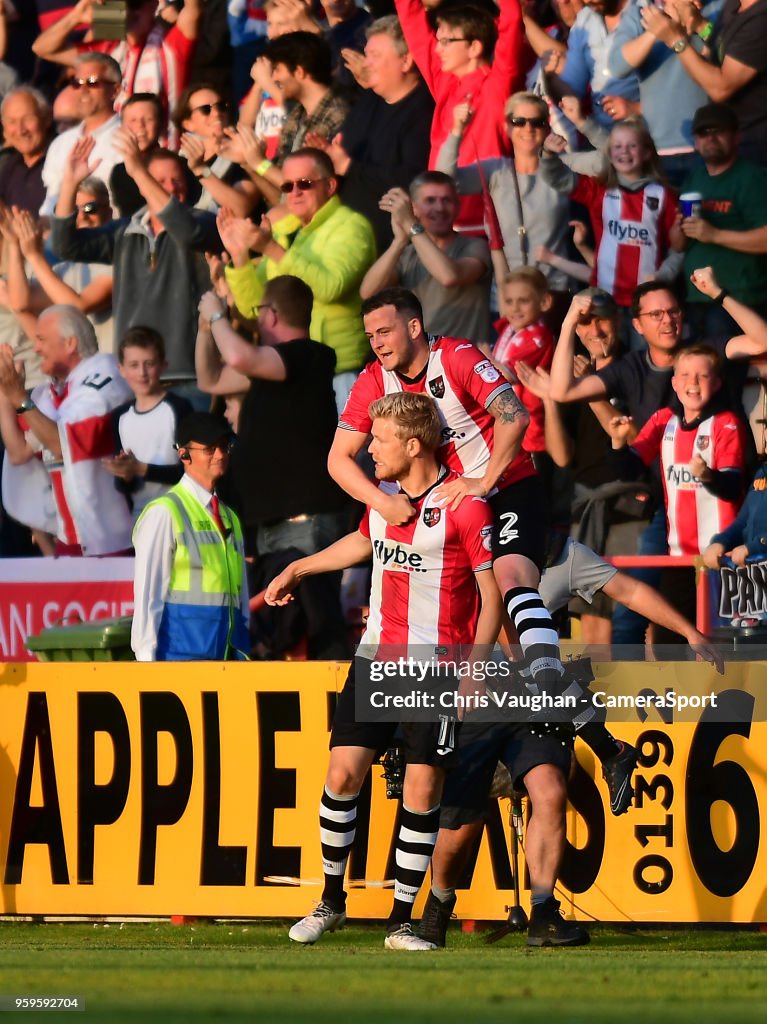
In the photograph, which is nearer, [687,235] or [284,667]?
[284,667]

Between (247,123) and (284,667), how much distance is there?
244 inches

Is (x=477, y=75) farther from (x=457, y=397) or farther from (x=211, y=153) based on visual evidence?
(x=457, y=397)

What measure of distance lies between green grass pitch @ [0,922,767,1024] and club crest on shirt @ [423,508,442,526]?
1.78m

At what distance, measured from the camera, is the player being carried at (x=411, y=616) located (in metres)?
7.72

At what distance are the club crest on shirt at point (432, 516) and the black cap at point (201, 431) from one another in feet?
7.68

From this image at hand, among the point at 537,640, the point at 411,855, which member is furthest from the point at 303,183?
the point at 411,855

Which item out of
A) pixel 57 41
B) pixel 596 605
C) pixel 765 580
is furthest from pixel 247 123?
pixel 765 580

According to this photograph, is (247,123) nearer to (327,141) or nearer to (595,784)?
(327,141)

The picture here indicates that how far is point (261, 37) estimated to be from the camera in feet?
47.0

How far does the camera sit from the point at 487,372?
848 centimetres

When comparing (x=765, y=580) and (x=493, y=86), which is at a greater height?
(x=493, y=86)

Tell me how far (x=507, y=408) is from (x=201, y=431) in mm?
2183

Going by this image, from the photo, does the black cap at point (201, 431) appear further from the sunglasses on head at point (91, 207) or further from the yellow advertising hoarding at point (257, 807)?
the sunglasses on head at point (91, 207)

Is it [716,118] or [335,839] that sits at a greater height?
[716,118]
